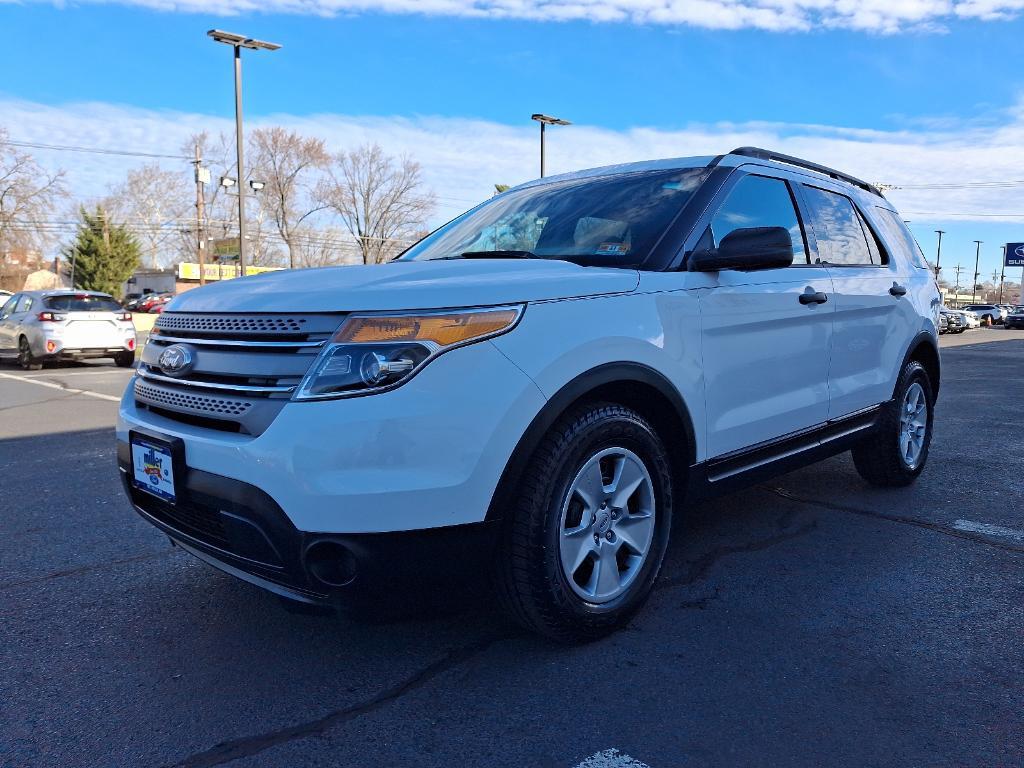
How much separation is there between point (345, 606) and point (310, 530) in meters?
0.26

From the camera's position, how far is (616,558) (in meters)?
2.94

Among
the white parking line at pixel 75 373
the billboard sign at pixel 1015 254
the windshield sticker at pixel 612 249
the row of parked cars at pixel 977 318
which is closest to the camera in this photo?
the windshield sticker at pixel 612 249

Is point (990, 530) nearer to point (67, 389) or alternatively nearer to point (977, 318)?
point (67, 389)

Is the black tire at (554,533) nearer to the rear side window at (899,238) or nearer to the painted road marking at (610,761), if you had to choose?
the painted road marking at (610,761)

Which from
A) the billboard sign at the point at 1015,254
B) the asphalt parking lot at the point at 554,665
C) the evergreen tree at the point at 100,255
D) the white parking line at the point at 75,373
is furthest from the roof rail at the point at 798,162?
the billboard sign at the point at 1015,254

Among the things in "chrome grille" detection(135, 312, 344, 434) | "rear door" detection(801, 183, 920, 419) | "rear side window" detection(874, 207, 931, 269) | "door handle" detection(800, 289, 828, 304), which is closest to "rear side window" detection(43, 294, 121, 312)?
"chrome grille" detection(135, 312, 344, 434)

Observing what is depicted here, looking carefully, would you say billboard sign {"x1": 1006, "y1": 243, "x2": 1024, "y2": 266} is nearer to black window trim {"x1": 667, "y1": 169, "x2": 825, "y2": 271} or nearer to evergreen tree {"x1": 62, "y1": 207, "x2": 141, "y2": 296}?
evergreen tree {"x1": 62, "y1": 207, "x2": 141, "y2": 296}

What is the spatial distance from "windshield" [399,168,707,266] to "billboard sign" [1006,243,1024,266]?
76.7m

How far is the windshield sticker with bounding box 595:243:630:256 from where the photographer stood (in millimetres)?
3242

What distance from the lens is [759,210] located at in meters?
3.75

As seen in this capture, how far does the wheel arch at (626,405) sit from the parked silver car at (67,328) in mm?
14200

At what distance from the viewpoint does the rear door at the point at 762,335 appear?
3266 mm

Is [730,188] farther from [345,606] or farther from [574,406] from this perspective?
[345,606]

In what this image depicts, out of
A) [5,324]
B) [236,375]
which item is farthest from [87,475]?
[5,324]
